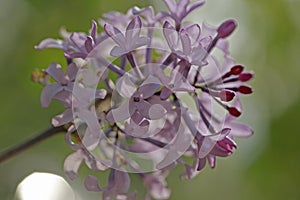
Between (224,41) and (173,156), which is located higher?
(224,41)

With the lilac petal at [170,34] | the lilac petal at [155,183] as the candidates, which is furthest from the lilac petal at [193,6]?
the lilac petal at [155,183]

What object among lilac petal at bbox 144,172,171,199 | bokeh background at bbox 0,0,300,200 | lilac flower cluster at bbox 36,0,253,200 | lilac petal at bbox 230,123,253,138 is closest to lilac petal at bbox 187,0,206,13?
lilac flower cluster at bbox 36,0,253,200

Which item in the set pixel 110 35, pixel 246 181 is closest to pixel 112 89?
pixel 110 35

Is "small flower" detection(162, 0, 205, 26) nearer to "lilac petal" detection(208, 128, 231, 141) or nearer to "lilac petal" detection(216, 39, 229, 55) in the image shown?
"lilac petal" detection(216, 39, 229, 55)

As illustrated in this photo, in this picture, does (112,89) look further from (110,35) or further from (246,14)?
(246,14)

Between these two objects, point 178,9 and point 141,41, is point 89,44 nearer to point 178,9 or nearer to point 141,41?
point 141,41

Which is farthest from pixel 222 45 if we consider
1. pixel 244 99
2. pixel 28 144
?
pixel 244 99
